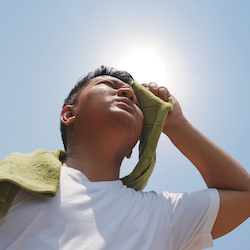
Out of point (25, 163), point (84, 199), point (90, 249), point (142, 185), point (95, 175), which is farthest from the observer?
point (142, 185)

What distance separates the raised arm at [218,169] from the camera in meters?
1.64

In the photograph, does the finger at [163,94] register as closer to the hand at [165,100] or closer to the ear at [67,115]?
the hand at [165,100]

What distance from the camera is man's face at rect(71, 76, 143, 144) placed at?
5.83ft

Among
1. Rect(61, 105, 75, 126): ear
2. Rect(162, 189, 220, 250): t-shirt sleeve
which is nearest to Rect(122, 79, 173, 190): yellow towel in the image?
Rect(162, 189, 220, 250): t-shirt sleeve

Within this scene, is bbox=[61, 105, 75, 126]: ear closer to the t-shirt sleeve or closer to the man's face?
the man's face

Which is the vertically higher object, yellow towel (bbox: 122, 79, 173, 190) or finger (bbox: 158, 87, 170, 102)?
finger (bbox: 158, 87, 170, 102)

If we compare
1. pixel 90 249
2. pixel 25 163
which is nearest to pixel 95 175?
pixel 25 163

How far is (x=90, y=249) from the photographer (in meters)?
1.25

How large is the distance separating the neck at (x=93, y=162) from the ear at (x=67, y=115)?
0.18 metres

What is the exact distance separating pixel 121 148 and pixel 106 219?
54cm

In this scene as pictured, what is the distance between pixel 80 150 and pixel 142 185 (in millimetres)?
502

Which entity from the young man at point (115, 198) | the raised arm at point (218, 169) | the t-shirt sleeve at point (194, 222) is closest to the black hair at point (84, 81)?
the young man at point (115, 198)

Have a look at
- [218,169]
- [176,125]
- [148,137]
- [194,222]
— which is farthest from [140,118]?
[194,222]

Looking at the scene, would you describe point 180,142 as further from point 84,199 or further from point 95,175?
point 84,199
